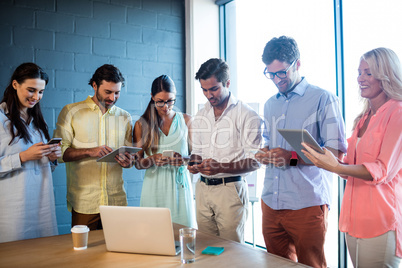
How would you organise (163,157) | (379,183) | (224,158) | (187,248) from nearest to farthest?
1. (187,248)
2. (379,183)
3. (224,158)
4. (163,157)

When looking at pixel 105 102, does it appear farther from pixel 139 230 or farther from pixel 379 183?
pixel 379 183

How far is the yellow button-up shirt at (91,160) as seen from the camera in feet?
8.76

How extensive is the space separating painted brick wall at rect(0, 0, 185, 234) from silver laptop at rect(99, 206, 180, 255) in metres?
1.88

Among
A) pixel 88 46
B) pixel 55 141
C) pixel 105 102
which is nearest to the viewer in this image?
pixel 55 141

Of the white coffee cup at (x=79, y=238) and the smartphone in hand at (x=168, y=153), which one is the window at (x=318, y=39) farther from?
the white coffee cup at (x=79, y=238)

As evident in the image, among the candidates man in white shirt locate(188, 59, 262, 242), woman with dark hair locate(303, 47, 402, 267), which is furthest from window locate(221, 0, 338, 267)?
woman with dark hair locate(303, 47, 402, 267)

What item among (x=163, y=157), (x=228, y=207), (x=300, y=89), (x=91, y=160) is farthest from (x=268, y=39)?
(x=91, y=160)

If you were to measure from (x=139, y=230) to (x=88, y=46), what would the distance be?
2.38 metres

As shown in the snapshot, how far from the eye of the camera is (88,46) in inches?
139

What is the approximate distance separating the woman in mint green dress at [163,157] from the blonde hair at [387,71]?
1364 mm

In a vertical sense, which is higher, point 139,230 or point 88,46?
point 88,46

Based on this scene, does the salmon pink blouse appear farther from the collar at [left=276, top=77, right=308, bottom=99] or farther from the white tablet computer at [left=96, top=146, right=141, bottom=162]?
the white tablet computer at [left=96, top=146, right=141, bottom=162]

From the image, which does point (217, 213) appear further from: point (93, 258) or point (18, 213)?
point (18, 213)

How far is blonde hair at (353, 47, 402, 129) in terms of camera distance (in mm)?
1790
